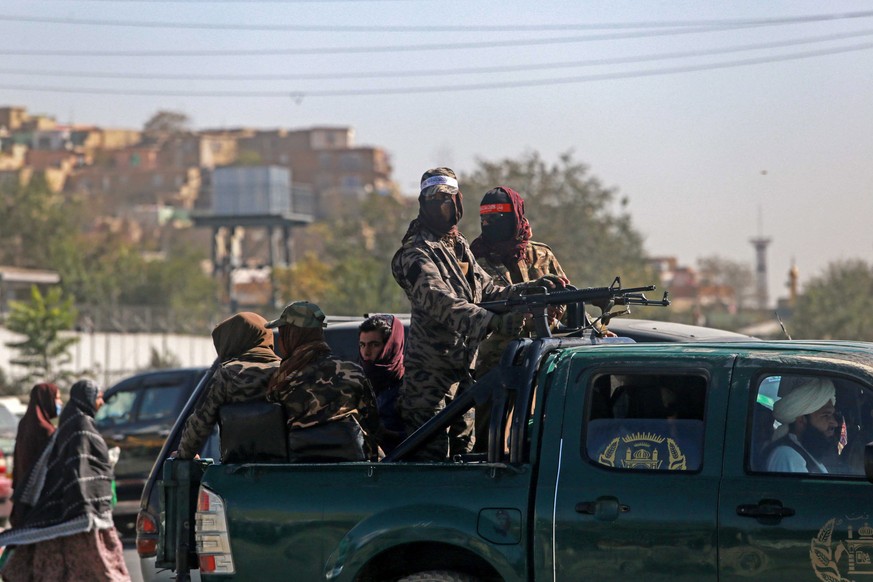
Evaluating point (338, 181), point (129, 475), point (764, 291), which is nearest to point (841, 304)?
point (129, 475)

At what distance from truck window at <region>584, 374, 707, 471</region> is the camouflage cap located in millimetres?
1543

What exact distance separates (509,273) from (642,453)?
2069 millimetres

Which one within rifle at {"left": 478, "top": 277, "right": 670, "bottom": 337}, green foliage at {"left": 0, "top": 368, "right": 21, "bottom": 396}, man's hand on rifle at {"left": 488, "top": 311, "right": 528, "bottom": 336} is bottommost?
green foliage at {"left": 0, "top": 368, "right": 21, "bottom": 396}

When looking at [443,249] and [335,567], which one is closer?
[335,567]

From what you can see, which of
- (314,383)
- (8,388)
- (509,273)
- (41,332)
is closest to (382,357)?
(509,273)

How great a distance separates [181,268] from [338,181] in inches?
2275

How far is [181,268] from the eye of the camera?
77625 millimetres

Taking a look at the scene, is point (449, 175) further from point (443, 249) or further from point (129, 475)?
point (129, 475)

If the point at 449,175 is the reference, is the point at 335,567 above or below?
below

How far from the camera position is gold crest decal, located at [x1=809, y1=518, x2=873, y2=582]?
539cm

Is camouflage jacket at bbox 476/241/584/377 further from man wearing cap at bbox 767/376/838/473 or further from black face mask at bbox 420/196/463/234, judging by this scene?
man wearing cap at bbox 767/376/838/473

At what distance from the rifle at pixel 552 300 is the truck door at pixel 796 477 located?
884 mm

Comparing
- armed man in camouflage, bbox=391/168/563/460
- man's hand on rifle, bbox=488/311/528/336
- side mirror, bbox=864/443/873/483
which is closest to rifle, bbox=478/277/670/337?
man's hand on rifle, bbox=488/311/528/336

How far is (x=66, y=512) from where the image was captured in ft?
30.6
